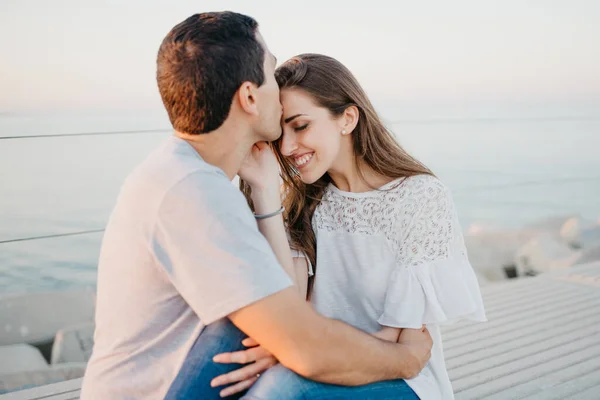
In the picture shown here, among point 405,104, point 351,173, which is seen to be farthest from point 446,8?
point 351,173

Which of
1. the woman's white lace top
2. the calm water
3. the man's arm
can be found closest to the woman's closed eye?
the woman's white lace top

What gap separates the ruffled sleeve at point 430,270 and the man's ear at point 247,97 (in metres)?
0.52

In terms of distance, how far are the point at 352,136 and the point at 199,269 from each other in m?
0.88

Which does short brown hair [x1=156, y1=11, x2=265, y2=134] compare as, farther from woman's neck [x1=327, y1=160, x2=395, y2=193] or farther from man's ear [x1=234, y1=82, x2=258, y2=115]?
woman's neck [x1=327, y1=160, x2=395, y2=193]

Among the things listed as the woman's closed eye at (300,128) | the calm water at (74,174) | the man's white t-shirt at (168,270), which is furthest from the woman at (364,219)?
the calm water at (74,174)

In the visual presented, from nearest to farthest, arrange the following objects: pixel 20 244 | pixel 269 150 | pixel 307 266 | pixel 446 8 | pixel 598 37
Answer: pixel 269 150 → pixel 307 266 → pixel 20 244 → pixel 446 8 → pixel 598 37

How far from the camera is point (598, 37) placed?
12484 mm

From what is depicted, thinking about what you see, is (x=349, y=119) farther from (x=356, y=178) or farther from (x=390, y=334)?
(x=390, y=334)

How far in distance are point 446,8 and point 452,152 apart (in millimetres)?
3247

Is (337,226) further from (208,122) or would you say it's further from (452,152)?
(452,152)

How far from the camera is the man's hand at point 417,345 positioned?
58.3 inches

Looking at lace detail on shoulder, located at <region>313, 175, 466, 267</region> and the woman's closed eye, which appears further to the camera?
the woman's closed eye

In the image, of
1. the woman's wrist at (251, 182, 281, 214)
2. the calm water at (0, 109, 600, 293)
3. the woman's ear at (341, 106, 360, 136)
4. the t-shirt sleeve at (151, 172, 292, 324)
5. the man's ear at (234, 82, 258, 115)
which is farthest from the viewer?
the calm water at (0, 109, 600, 293)

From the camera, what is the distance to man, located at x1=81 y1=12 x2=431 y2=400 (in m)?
1.14
